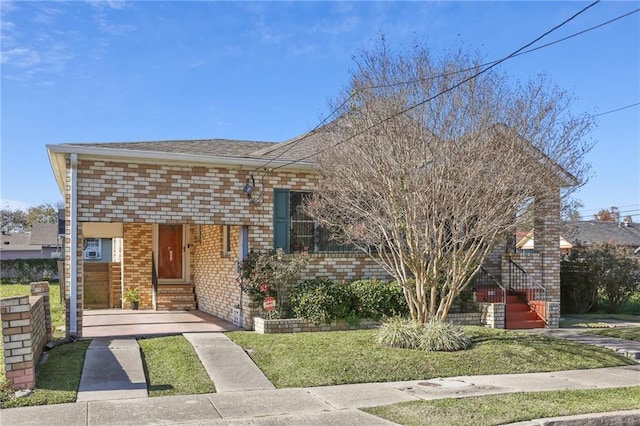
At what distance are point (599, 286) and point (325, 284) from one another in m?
9.85

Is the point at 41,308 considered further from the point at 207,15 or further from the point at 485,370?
the point at 485,370

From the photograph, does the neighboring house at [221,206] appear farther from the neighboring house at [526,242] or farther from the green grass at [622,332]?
the green grass at [622,332]

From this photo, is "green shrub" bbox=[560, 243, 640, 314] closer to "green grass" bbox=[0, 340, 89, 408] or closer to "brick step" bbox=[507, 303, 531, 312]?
"brick step" bbox=[507, 303, 531, 312]

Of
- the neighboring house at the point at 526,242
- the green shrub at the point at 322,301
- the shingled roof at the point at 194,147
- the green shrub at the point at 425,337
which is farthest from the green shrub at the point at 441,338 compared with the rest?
the shingled roof at the point at 194,147

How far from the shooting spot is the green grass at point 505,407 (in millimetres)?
6664

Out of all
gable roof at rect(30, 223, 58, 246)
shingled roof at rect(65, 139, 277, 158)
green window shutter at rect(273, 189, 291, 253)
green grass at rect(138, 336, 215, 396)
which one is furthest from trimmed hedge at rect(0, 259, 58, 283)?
green grass at rect(138, 336, 215, 396)

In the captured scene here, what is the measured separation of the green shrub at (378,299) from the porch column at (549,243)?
3.23 m

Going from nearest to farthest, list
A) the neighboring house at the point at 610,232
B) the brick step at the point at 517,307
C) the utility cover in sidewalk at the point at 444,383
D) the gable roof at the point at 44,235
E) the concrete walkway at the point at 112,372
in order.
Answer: the concrete walkway at the point at 112,372
the utility cover in sidewalk at the point at 444,383
the brick step at the point at 517,307
the neighboring house at the point at 610,232
the gable roof at the point at 44,235

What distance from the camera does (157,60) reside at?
12.0 metres

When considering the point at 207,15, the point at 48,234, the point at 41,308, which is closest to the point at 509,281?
the point at 207,15

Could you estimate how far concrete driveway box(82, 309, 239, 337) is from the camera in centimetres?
1238

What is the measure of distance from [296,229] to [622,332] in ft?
24.9

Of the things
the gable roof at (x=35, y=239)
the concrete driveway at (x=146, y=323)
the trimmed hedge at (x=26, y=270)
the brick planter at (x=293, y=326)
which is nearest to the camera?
the brick planter at (x=293, y=326)

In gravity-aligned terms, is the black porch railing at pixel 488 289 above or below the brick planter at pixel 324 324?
above
